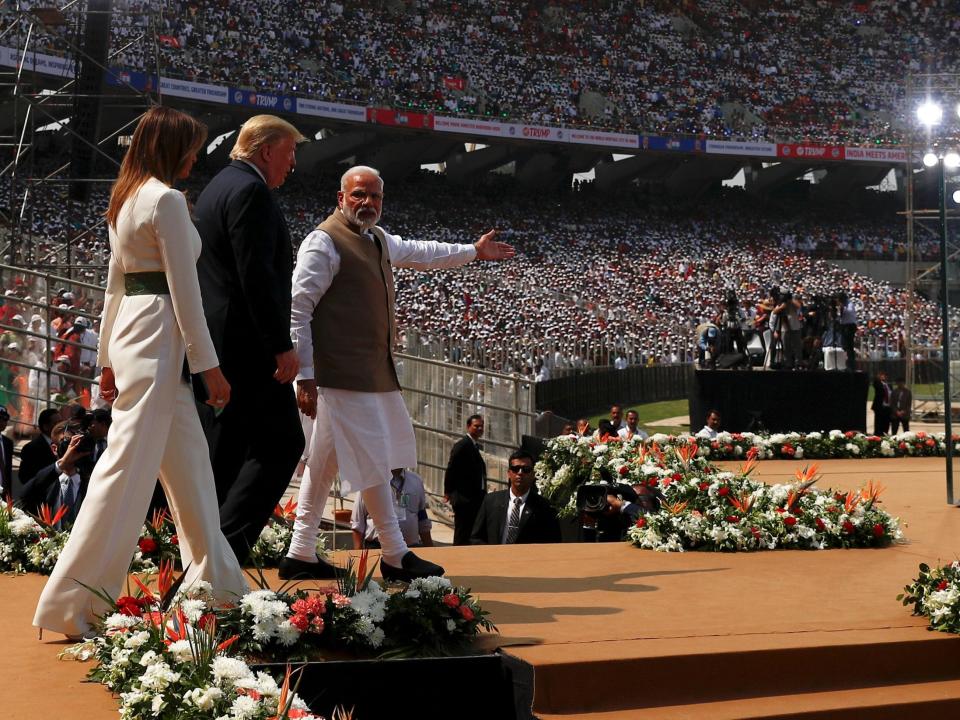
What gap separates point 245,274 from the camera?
4.32m

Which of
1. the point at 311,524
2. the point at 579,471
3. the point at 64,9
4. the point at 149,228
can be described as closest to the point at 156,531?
the point at 311,524

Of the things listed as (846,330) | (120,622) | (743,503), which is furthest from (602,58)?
(120,622)

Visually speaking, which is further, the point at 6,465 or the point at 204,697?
the point at 6,465

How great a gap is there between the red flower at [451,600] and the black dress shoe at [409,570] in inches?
33.6

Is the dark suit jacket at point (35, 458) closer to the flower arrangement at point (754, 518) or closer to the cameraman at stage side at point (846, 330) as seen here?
the flower arrangement at point (754, 518)

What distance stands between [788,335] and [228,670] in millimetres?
14511

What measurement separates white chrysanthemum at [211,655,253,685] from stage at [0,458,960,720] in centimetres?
32

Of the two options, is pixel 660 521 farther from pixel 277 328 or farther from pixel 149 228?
pixel 149 228

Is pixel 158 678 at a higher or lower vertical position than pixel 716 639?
higher

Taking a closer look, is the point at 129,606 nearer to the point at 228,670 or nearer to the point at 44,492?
the point at 228,670

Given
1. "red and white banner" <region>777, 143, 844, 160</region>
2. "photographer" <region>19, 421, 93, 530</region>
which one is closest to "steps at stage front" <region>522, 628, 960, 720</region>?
"photographer" <region>19, 421, 93, 530</region>

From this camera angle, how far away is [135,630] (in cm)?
338

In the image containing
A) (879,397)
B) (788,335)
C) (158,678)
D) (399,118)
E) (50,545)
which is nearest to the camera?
(158,678)

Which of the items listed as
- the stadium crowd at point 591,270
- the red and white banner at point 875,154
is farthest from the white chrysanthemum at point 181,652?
the red and white banner at point 875,154
